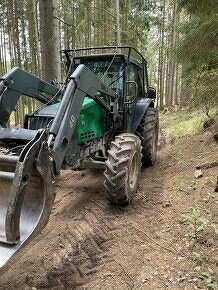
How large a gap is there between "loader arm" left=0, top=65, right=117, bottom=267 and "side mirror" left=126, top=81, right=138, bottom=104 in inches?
70.3

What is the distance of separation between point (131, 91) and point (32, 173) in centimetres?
366

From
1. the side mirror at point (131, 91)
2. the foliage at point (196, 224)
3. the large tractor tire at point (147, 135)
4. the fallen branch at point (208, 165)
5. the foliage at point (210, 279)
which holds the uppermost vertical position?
the side mirror at point (131, 91)

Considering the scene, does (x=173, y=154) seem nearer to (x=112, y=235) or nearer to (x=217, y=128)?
(x=217, y=128)

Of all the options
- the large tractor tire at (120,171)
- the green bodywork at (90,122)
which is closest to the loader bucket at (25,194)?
the large tractor tire at (120,171)

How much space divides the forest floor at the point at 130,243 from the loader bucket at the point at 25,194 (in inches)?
9.6

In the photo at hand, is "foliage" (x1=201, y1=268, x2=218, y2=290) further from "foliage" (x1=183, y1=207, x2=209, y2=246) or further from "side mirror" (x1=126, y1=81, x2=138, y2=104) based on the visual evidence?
"side mirror" (x1=126, y1=81, x2=138, y2=104)

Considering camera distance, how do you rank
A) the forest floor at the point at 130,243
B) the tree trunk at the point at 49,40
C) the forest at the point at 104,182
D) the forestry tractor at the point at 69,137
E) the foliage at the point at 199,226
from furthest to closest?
the tree trunk at the point at 49,40 → the foliage at the point at 199,226 → the forest floor at the point at 130,243 → the forest at the point at 104,182 → the forestry tractor at the point at 69,137

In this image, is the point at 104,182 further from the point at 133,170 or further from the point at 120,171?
the point at 133,170

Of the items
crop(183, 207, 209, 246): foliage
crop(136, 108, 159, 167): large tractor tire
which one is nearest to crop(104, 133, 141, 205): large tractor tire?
crop(183, 207, 209, 246): foliage

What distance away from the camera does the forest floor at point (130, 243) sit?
9.91ft

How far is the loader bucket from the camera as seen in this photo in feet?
8.48

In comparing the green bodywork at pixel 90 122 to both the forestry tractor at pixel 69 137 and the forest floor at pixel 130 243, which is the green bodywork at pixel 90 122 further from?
the forest floor at pixel 130 243

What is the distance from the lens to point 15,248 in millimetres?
2570

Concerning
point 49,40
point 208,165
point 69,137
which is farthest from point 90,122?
point 49,40
